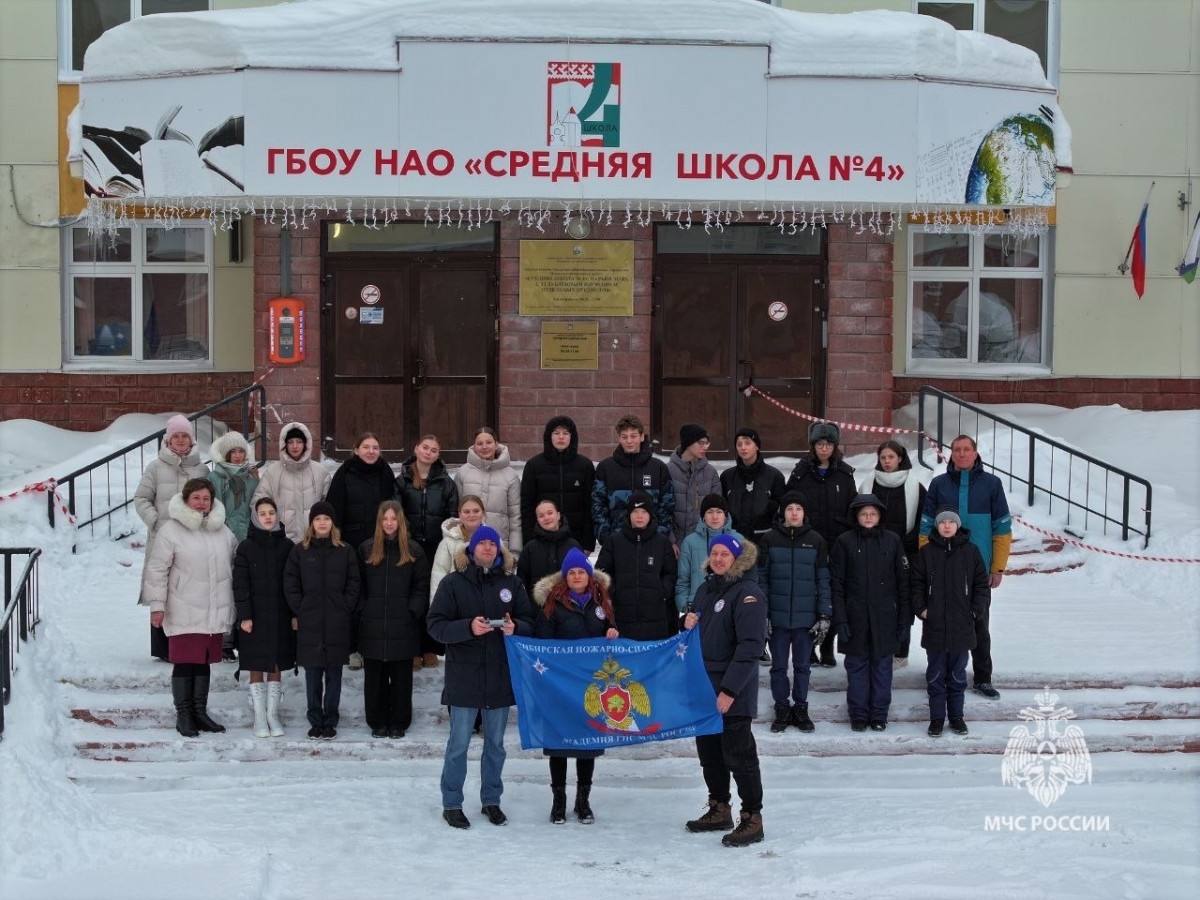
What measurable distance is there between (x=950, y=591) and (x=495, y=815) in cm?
328

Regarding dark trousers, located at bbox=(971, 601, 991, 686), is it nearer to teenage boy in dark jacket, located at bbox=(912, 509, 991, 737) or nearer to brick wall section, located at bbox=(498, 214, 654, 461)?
teenage boy in dark jacket, located at bbox=(912, 509, 991, 737)

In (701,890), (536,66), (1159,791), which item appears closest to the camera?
(701,890)

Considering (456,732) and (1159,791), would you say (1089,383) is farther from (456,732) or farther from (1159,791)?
(456,732)

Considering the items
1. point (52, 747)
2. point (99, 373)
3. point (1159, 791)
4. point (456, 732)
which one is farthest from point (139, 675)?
point (99, 373)

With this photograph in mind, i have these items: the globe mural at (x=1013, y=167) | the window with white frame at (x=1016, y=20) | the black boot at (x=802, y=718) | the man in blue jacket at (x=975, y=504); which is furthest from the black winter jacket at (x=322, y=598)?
the window with white frame at (x=1016, y=20)

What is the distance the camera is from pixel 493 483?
35.3ft

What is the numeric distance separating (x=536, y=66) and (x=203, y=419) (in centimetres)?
587

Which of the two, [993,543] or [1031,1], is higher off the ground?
[1031,1]

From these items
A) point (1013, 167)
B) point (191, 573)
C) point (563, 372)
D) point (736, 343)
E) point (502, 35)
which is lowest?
point (191, 573)

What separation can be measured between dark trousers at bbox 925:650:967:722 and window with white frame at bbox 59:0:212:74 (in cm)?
1200

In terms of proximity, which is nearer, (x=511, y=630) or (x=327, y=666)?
(x=511, y=630)

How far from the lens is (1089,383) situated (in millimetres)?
18609

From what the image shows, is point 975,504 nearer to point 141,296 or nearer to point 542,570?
point 542,570

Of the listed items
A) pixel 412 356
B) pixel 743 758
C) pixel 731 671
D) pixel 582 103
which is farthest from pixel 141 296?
pixel 743 758
